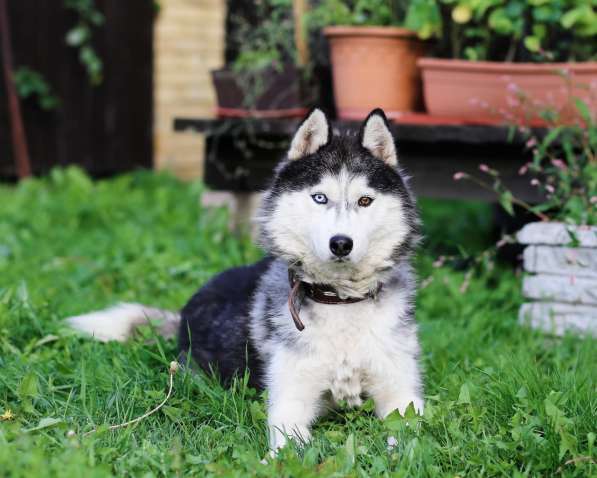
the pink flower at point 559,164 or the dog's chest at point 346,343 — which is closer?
the dog's chest at point 346,343

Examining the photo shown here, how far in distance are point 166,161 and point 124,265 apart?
3.56m

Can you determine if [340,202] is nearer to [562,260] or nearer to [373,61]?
[562,260]

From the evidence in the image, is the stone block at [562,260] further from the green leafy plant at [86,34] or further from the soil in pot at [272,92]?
the green leafy plant at [86,34]

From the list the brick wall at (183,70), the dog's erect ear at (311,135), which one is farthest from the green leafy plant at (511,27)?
the brick wall at (183,70)

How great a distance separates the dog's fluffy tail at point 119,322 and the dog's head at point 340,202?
837 millimetres

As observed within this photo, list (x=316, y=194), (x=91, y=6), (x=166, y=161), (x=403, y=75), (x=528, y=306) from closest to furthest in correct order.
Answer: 1. (x=316, y=194)
2. (x=528, y=306)
3. (x=403, y=75)
4. (x=91, y=6)
5. (x=166, y=161)

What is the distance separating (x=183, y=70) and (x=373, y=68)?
404cm

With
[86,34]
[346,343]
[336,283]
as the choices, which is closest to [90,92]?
[86,34]

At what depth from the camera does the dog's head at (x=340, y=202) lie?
2.62m

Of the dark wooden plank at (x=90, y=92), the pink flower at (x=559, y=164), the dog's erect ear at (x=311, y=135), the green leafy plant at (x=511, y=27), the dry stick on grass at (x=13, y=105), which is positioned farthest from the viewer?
the dark wooden plank at (x=90, y=92)

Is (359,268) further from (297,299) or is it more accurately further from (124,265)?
(124,265)

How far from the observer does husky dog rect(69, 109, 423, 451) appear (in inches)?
101

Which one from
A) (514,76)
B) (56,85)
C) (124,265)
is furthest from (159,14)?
(514,76)

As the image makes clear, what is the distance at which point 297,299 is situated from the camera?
2678 millimetres
